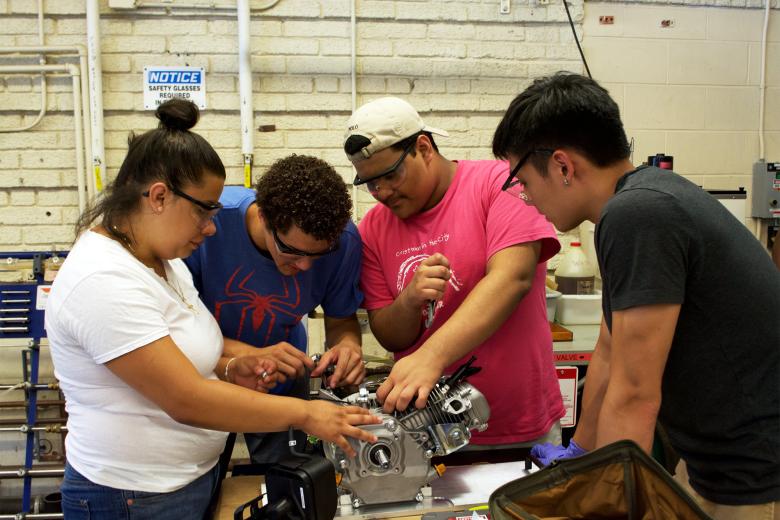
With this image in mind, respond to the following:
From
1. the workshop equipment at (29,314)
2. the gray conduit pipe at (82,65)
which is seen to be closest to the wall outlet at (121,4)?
the gray conduit pipe at (82,65)

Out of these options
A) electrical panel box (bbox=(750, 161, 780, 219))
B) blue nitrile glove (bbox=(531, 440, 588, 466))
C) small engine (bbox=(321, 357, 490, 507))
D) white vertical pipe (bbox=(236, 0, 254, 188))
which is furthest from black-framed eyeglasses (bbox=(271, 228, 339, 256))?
electrical panel box (bbox=(750, 161, 780, 219))

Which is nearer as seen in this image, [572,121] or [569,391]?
[572,121]

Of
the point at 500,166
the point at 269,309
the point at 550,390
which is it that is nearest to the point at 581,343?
the point at 550,390

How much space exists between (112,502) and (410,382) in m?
0.62

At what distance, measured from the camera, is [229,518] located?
1316 mm

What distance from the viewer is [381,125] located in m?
1.49

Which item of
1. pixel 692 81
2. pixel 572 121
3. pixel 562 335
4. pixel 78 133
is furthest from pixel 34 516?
pixel 692 81

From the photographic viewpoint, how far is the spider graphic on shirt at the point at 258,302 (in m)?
1.57

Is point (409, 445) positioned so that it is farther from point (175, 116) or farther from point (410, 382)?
point (175, 116)

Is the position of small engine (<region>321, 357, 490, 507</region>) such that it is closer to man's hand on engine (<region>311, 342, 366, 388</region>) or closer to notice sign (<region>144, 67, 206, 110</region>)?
man's hand on engine (<region>311, 342, 366, 388</region>)

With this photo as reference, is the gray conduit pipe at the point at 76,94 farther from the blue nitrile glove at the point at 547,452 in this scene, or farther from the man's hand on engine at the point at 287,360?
the blue nitrile glove at the point at 547,452

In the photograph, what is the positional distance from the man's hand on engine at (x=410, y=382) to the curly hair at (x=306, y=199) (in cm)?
33

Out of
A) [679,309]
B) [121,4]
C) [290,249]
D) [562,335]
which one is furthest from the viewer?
[121,4]

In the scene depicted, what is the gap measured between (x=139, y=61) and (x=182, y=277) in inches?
78.0
